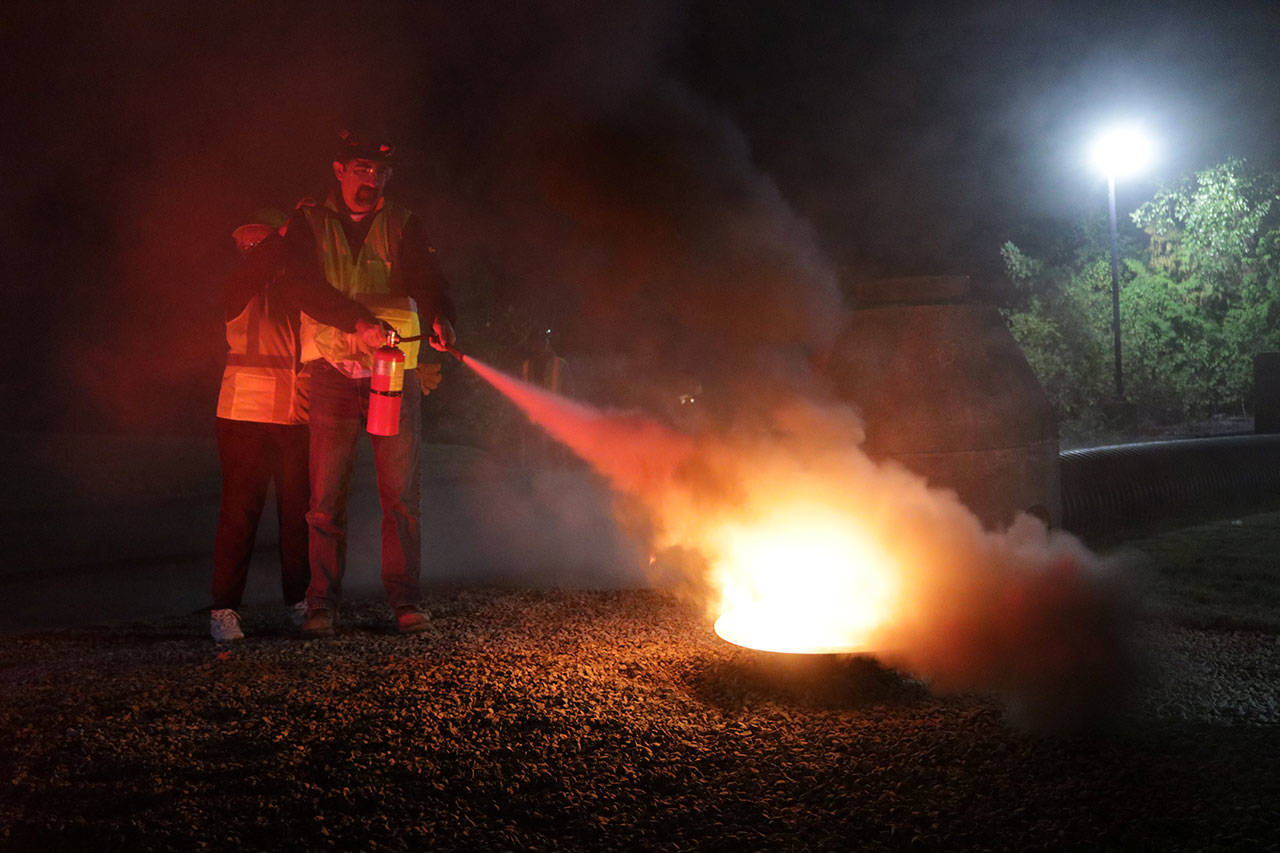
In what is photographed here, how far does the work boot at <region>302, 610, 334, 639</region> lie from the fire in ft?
5.52

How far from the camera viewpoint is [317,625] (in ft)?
14.2

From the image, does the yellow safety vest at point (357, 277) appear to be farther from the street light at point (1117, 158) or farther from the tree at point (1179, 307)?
the tree at point (1179, 307)

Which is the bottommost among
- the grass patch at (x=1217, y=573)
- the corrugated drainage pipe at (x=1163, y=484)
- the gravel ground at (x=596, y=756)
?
the gravel ground at (x=596, y=756)

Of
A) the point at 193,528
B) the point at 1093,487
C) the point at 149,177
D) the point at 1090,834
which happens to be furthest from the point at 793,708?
the point at 149,177

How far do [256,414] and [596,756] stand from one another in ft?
9.01

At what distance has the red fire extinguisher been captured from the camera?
4.24m

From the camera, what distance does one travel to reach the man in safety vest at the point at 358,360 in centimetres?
438

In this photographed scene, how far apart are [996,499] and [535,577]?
284 cm

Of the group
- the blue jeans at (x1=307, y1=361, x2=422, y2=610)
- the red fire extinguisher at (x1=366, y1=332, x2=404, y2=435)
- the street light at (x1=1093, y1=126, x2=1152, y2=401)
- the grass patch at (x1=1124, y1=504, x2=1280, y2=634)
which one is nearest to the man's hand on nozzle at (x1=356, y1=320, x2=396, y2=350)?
the red fire extinguisher at (x1=366, y1=332, x2=404, y2=435)

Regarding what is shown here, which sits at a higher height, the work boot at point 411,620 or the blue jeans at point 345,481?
the blue jeans at point 345,481

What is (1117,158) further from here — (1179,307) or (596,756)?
(596,756)

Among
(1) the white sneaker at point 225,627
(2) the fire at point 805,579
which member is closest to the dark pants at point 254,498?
(1) the white sneaker at point 225,627

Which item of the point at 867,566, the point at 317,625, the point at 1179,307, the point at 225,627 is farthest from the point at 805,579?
the point at 1179,307

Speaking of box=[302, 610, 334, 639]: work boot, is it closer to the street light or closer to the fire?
the fire
